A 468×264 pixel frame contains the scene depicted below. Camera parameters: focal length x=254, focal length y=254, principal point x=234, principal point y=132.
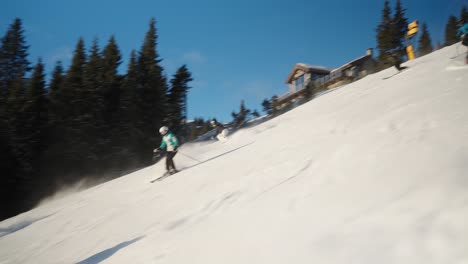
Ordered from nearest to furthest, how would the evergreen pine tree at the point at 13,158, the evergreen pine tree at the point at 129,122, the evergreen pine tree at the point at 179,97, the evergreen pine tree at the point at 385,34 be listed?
the evergreen pine tree at the point at 13,158
the evergreen pine tree at the point at 129,122
the evergreen pine tree at the point at 179,97
the evergreen pine tree at the point at 385,34

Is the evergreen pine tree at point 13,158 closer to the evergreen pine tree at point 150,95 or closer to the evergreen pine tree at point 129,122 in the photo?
the evergreen pine tree at point 129,122

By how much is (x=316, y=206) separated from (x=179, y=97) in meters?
30.9

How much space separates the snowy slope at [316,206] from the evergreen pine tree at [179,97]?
72.4 ft

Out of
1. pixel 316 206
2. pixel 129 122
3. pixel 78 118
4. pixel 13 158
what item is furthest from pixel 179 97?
pixel 316 206

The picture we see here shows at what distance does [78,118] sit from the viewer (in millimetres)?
25031

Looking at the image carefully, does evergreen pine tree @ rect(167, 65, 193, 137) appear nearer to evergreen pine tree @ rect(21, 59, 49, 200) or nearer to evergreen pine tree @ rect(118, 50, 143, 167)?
evergreen pine tree @ rect(118, 50, 143, 167)

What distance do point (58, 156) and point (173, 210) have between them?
22.7m

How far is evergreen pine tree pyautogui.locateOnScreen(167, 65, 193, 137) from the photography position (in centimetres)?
3074

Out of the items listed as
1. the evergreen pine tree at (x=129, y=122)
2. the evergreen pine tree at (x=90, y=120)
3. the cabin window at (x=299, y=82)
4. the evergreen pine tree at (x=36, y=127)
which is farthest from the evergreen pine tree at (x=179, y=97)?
the cabin window at (x=299, y=82)

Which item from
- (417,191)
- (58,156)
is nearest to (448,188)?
(417,191)

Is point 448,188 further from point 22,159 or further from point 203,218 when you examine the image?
point 22,159

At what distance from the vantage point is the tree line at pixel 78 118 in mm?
22391

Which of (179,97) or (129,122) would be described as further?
(179,97)

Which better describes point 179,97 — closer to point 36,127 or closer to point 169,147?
point 36,127
